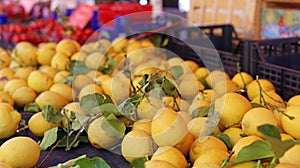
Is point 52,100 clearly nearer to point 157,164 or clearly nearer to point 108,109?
point 108,109

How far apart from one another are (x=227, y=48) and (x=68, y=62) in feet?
3.41

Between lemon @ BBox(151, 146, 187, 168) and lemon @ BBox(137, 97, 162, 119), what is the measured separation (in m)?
0.17

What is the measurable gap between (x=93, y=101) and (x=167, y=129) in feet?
1.02

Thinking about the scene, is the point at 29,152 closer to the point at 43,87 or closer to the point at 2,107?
the point at 2,107

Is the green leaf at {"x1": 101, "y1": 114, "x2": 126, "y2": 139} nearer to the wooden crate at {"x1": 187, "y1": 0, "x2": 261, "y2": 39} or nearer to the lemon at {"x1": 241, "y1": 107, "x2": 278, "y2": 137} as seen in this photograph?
the lemon at {"x1": 241, "y1": 107, "x2": 278, "y2": 137}

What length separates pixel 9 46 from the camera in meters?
2.79

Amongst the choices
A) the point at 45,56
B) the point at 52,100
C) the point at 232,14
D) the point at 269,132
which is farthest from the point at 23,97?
the point at 232,14

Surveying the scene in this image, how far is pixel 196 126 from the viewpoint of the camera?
3.74ft

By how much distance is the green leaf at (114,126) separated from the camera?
1.12 m

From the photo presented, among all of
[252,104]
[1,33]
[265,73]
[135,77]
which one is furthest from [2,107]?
[1,33]

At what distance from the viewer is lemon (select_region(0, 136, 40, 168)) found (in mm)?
1037

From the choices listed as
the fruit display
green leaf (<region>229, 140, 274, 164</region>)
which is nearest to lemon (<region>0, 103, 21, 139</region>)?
the fruit display

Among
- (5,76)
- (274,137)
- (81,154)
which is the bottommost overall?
(81,154)

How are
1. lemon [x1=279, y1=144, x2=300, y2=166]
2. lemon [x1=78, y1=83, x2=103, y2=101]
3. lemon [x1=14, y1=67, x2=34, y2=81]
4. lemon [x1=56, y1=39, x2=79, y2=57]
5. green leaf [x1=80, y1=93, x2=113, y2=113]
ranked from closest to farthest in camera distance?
lemon [x1=279, y1=144, x2=300, y2=166] → green leaf [x1=80, y1=93, x2=113, y2=113] → lemon [x1=78, y1=83, x2=103, y2=101] → lemon [x1=14, y1=67, x2=34, y2=81] → lemon [x1=56, y1=39, x2=79, y2=57]
